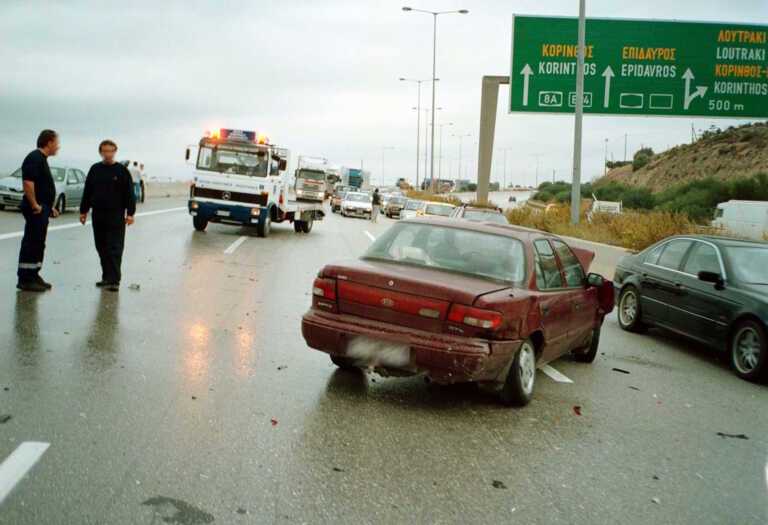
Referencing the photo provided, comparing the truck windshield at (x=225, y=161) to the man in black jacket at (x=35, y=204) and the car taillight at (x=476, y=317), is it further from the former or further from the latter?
the car taillight at (x=476, y=317)

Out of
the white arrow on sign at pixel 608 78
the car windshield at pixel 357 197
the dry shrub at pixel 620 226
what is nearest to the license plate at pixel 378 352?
the dry shrub at pixel 620 226

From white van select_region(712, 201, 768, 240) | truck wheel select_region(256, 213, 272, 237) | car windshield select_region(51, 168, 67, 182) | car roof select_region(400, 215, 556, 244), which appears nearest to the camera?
car roof select_region(400, 215, 556, 244)

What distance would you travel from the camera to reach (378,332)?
604 centimetres

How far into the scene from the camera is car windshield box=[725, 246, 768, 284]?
353 inches

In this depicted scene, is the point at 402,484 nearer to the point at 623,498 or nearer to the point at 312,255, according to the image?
the point at 623,498

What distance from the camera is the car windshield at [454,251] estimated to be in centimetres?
650

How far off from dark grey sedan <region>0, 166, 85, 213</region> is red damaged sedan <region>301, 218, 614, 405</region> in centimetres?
2012

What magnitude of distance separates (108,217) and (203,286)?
198 centimetres

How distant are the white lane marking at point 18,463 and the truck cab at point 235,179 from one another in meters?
18.2

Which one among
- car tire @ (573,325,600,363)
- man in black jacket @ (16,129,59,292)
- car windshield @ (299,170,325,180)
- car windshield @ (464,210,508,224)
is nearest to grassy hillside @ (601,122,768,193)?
car windshield @ (299,170,325,180)

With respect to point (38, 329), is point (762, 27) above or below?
above

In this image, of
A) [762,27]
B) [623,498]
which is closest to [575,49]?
[762,27]

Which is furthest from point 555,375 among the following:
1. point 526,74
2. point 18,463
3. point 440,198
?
point 440,198

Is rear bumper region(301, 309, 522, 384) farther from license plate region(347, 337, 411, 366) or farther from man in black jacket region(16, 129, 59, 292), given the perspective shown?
man in black jacket region(16, 129, 59, 292)
